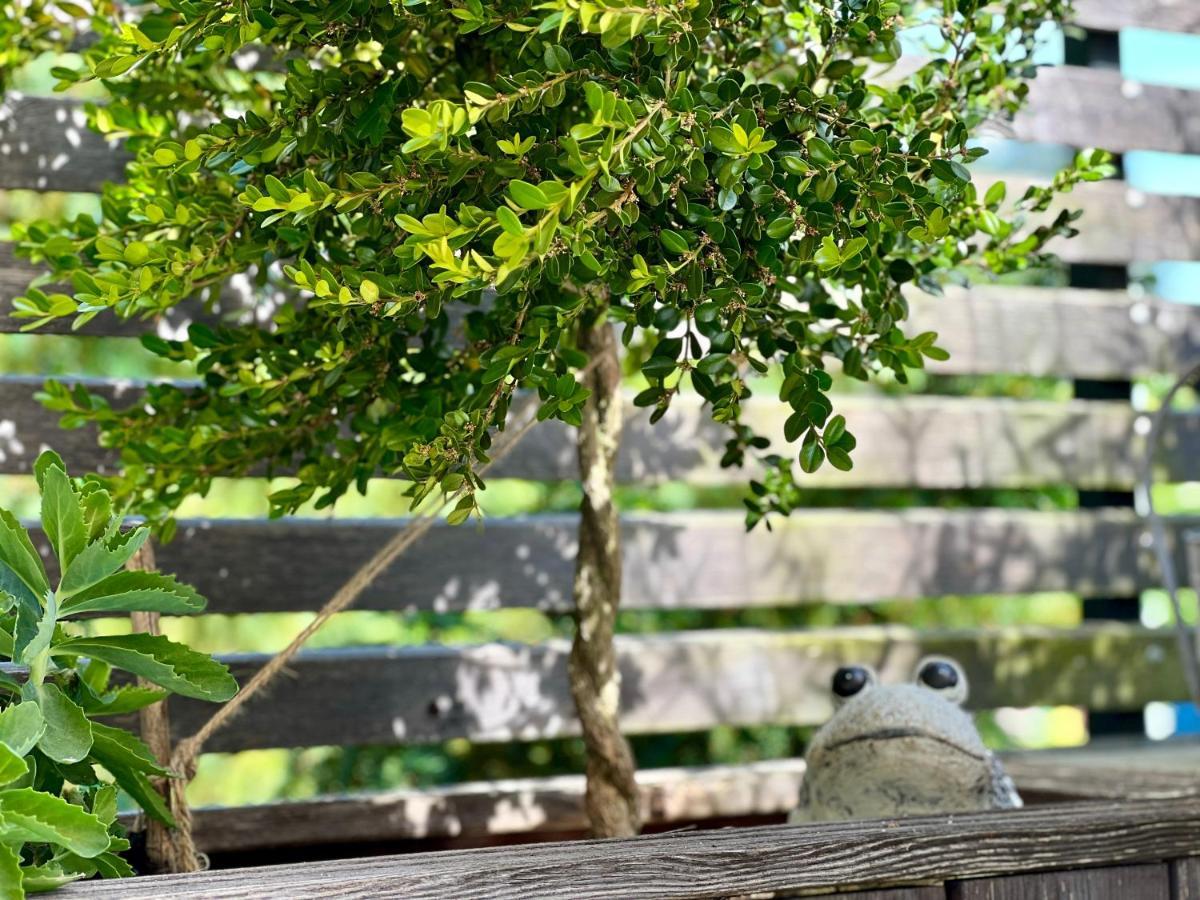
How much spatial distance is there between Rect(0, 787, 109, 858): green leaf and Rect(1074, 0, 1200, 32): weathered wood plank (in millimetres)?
2008

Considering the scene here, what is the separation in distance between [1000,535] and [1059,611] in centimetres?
197

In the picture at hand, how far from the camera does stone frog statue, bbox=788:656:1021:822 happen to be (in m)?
1.38

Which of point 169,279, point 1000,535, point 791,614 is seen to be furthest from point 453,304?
point 791,614

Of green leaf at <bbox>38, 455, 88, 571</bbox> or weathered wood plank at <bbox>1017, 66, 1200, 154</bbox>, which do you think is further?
weathered wood plank at <bbox>1017, 66, 1200, 154</bbox>

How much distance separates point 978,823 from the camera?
115cm

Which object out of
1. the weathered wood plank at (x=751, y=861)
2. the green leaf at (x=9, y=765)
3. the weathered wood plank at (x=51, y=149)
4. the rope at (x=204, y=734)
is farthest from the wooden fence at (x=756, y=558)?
the green leaf at (x=9, y=765)

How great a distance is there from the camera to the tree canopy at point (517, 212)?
904mm

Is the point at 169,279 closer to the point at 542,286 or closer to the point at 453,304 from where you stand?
the point at 542,286

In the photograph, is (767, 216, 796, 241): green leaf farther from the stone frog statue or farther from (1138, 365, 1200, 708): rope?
(1138, 365, 1200, 708): rope

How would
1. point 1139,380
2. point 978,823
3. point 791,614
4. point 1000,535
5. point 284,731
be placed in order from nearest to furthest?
point 978,823 → point 284,731 → point 1000,535 → point 1139,380 → point 791,614

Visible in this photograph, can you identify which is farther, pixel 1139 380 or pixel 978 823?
pixel 1139 380

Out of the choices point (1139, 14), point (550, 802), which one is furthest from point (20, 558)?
point (1139, 14)

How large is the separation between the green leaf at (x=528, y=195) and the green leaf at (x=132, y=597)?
1.35 feet

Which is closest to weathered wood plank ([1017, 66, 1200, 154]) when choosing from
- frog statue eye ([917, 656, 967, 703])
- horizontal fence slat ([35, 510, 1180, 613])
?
horizontal fence slat ([35, 510, 1180, 613])
